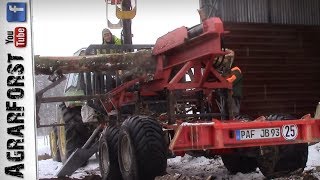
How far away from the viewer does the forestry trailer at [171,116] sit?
201 inches

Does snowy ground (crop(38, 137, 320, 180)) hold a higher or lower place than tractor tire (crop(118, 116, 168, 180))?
lower

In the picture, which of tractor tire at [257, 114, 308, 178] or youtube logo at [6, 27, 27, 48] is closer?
youtube logo at [6, 27, 27, 48]

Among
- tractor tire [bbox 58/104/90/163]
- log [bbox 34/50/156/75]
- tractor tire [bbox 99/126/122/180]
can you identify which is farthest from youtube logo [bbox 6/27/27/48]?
tractor tire [bbox 58/104/90/163]

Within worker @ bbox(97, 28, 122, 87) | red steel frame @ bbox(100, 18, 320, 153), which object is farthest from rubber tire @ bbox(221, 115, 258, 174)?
worker @ bbox(97, 28, 122, 87)

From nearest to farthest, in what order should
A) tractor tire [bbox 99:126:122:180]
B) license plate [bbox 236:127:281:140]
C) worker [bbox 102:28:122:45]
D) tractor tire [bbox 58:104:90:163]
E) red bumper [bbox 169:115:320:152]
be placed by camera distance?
red bumper [bbox 169:115:320:152] < license plate [bbox 236:127:281:140] < tractor tire [bbox 99:126:122:180] < worker [bbox 102:28:122:45] < tractor tire [bbox 58:104:90:163]

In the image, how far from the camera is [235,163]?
6906mm

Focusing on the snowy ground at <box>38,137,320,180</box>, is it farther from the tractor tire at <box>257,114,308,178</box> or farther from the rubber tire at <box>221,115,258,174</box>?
the tractor tire at <box>257,114,308,178</box>

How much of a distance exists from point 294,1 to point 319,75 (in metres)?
2.13

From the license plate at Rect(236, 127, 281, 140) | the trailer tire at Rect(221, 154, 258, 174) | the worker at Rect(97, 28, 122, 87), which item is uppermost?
the worker at Rect(97, 28, 122, 87)

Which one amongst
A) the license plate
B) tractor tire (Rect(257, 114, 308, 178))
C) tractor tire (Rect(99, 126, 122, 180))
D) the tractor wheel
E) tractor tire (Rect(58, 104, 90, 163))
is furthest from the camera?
the tractor wheel

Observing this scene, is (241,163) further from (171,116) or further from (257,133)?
(257,133)

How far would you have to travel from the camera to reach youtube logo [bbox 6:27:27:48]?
3254 mm

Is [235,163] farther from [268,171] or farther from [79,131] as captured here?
[79,131]

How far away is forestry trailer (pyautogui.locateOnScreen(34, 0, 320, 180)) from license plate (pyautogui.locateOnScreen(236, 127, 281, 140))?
1 cm
